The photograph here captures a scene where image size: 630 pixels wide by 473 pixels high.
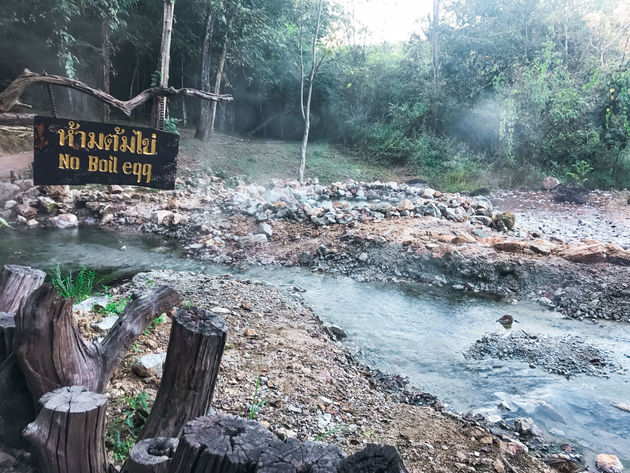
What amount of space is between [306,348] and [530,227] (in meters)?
7.13

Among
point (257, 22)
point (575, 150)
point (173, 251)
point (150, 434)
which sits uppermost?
point (257, 22)

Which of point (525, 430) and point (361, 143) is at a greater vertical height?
point (361, 143)

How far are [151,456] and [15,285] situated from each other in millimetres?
1271

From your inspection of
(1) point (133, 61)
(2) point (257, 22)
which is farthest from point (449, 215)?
(1) point (133, 61)

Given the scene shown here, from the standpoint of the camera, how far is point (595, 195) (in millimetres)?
11867

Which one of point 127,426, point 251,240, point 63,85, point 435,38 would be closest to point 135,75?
point 435,38

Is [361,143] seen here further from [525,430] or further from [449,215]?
[525,430]

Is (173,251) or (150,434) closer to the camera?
(150,434)

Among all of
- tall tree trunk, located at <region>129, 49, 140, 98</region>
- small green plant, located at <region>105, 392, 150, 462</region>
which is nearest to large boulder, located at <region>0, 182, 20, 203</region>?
small green plant, located at <region>105, 392, 150, 462</region>

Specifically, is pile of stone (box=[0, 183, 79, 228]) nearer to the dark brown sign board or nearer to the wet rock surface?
the dark brown sign board

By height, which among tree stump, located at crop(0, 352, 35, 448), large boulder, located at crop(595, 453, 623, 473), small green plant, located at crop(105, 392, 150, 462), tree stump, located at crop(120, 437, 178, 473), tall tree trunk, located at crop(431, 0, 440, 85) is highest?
tall tree trunk, located at crop(431, 0, 440, 85)

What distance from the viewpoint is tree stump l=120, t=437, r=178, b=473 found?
1371 millimetres

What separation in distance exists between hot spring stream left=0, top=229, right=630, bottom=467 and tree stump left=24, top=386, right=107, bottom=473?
270 centimetres

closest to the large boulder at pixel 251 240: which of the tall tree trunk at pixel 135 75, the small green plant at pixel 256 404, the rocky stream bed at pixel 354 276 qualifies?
the rocky stream bed at pixel 354 276
